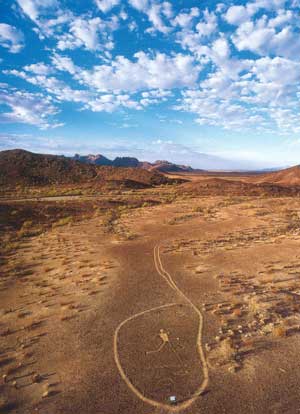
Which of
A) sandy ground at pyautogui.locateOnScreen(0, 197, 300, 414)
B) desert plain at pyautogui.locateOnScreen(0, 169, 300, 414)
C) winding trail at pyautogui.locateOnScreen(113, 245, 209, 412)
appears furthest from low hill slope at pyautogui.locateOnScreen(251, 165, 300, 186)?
winding trail at pyautogui.locateOnScreen(113, 245, 209, 412)

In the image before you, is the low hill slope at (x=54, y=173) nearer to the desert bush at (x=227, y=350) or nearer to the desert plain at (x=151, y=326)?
the desert plain at (x=151, y=326)

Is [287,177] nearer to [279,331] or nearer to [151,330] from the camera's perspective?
[279,331]

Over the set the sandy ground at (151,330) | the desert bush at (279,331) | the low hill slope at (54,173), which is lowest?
the sandy ground at (151,330)

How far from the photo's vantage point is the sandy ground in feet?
18.7

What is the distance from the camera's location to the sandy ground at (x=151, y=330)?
5707 mm

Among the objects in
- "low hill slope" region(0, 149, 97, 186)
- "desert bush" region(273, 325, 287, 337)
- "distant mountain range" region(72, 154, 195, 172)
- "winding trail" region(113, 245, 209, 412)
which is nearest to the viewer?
"winding trail" region(113, 245, 209, 412)

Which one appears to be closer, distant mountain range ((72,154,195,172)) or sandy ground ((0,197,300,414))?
sandy ground ((0,197,300,414))

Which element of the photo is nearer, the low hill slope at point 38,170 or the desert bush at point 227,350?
the desert bush at point 227,350

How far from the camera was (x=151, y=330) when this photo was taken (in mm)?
7973

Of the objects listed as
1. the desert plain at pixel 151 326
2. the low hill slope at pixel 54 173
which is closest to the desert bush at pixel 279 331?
the desert plain at pixel 151 326

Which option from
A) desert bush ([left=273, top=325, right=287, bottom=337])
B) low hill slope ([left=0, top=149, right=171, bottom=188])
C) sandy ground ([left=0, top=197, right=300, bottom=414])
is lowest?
sandy ground ([left=0, top=197, right=300, bottom=414])

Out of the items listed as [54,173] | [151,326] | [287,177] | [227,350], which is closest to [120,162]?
[54,173]

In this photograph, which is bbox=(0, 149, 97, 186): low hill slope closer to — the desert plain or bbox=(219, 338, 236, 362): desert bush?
the desert plain

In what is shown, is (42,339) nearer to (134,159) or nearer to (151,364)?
(151,364)
